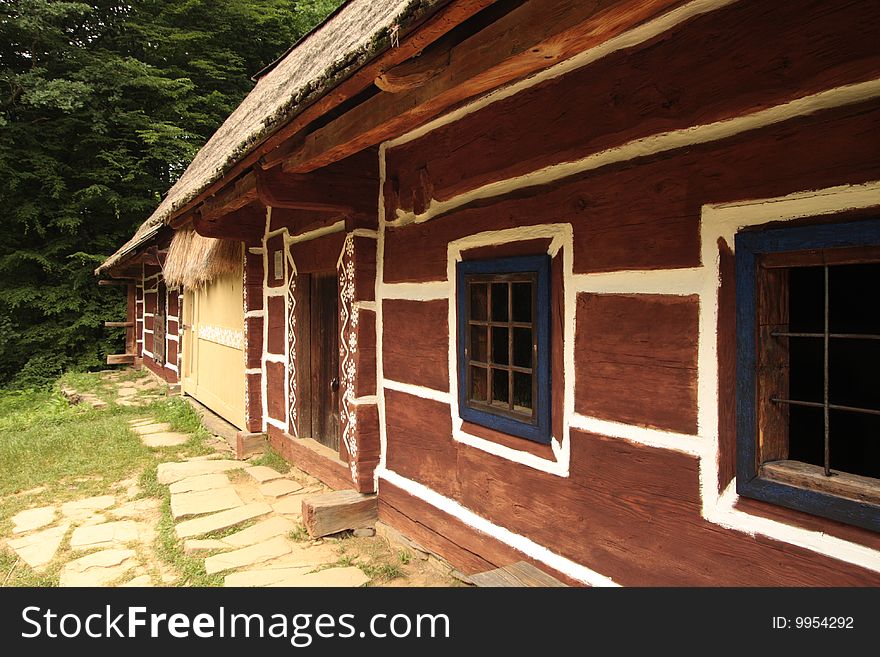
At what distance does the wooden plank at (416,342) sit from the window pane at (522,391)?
0.51 metres

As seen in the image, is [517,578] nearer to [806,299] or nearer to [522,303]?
[522,303]

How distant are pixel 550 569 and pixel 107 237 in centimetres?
1672

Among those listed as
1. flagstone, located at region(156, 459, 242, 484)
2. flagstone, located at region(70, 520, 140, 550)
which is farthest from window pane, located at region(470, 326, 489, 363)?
flagstone, located at region(156, 459, 242, 484)

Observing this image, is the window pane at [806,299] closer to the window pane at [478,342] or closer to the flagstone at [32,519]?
the window pane at [478,342]

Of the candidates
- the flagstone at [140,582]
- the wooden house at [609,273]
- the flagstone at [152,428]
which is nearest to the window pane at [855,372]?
the wooden house at [609,273]

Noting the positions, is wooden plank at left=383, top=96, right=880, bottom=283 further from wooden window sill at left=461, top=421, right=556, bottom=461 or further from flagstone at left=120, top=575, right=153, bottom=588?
flagstone at left=120, top=575, right=153, bottom=588

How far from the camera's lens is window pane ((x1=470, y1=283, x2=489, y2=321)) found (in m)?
3.33

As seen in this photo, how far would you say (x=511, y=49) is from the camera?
1878 mm

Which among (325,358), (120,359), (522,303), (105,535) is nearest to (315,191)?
(522,303)

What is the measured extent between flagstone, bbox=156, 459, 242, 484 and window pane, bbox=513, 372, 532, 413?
12.6 ft

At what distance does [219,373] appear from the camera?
8219 millimetres

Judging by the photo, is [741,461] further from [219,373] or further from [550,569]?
[219,373]

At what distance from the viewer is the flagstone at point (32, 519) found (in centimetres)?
441

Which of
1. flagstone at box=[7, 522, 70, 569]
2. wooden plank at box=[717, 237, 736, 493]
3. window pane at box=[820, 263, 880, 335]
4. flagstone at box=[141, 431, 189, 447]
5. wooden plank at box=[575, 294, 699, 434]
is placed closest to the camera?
wooden plank at box=[717, 237, 736, 493]
